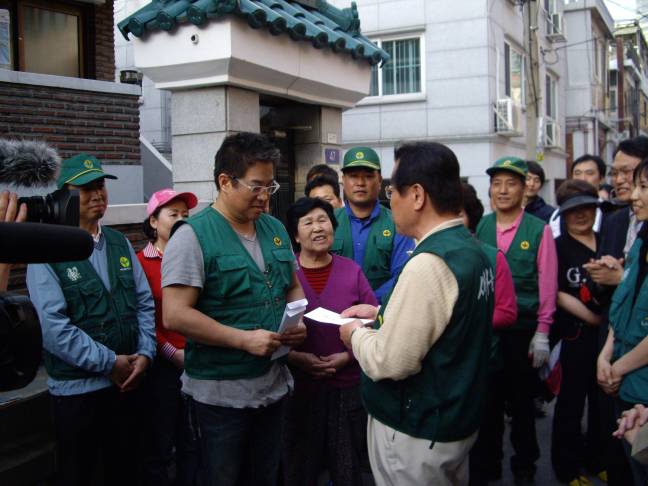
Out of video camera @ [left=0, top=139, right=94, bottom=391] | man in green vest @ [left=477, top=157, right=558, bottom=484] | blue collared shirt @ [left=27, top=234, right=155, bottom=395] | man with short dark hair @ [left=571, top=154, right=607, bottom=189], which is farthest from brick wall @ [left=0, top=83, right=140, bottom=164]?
video camera @ [left=0, top=139, right=94, bottom=391]

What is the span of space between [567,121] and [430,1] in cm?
1175

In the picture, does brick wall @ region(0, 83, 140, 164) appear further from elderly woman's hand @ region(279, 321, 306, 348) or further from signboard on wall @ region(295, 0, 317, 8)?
elderly woman's hand @ region(279, 321, 306, 348)

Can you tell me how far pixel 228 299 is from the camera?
2.96 metres

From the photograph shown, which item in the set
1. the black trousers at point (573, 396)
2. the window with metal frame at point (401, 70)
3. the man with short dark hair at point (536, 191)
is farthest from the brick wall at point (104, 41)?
the window with metal frame at point (401, 70)

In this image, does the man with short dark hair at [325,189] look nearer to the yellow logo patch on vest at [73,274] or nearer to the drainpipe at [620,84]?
the yellow logo patch on vest at [73,274]

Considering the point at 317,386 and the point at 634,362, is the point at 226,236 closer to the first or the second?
the point at 317,386

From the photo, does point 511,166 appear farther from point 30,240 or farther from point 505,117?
point 505,117

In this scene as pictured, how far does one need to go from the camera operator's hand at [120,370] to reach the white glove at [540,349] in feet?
8.66

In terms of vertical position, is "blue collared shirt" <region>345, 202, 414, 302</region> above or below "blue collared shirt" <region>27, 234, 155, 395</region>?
above

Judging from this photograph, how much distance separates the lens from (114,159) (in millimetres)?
7887

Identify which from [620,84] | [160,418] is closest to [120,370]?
[160,418]

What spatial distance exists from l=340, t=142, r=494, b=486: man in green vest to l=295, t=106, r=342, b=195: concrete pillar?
433cm

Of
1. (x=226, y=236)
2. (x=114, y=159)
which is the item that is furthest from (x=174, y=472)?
(x=114, y=159)

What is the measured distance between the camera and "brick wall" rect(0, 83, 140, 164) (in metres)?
6.79
